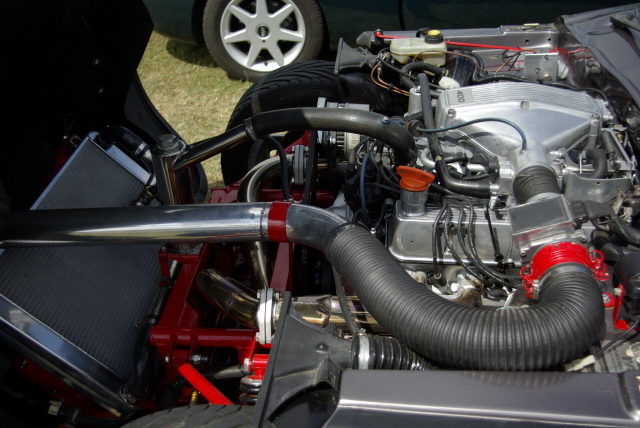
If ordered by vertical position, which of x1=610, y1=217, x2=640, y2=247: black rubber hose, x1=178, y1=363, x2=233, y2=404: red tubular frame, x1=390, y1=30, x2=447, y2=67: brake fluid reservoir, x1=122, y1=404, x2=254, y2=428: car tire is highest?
x1=390, y1=30, x2=447, y2=67: brake fluid reservoir

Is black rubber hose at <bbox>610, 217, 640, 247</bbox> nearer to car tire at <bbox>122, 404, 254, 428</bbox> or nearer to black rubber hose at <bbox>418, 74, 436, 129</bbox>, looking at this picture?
black rubber hose at <bbox>418, 74, 436, 129</bbox>

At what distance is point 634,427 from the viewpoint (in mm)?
830

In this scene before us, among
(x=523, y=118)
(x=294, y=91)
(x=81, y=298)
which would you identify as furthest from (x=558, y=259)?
(x=294, y=91)

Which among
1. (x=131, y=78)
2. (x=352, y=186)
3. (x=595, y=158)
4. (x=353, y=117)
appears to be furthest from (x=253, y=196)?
(x=595, y=158)

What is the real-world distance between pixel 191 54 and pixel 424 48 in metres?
2.98

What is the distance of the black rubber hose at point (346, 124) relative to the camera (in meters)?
1.47

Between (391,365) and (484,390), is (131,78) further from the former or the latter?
(484,390)

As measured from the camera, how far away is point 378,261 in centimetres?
124

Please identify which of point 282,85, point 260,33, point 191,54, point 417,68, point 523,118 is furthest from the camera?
point 191,54

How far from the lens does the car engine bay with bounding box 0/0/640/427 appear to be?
1.00 metres

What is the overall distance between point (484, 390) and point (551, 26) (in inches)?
76.1

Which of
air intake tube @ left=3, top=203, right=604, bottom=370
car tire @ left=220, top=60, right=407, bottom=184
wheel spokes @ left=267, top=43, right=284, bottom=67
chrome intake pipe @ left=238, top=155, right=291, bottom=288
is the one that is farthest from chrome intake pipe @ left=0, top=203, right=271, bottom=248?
wheel spokes @ left=267, top=43, right=284, bottom=67

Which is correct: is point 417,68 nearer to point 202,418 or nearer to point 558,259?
point 558,259

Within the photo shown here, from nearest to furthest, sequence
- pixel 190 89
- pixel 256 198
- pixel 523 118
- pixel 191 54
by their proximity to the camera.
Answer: pixel 523 118
pixel 256 198
pixel 190 89
pixel 191 54
